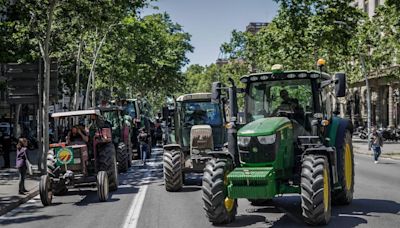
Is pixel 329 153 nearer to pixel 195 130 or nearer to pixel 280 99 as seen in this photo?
pixel 280 99

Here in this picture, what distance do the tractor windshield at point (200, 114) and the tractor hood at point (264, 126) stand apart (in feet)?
23.5

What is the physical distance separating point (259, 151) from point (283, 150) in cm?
56

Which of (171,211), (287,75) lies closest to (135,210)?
(171,211)

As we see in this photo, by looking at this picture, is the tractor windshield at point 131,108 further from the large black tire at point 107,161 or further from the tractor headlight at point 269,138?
the tractor headlight at point 269,138

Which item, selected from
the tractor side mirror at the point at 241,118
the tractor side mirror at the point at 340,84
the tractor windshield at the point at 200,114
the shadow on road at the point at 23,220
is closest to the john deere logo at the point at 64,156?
the shadow on road at the point at 23,220

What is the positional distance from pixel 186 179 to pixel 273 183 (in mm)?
9062

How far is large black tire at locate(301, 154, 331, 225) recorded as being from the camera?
919cm

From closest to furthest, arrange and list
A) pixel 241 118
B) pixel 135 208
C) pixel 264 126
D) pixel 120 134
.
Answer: pixel 264 126 < pixel 241 118 < pixel 135 208 < pixel 120 134

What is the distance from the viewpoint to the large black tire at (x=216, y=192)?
9.55 meters

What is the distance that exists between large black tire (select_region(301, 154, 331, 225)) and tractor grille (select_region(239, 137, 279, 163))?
57 cm

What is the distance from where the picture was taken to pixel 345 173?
466 inches

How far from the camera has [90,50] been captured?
3866 cm

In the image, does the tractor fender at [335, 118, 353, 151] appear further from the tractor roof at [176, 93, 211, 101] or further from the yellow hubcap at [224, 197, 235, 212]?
the tractor roof at [176, 93, 211, 101]

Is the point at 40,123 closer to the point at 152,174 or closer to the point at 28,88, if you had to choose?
the point at 28,88
